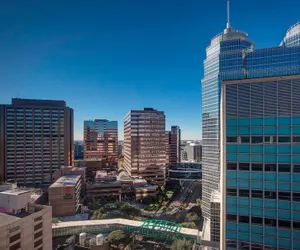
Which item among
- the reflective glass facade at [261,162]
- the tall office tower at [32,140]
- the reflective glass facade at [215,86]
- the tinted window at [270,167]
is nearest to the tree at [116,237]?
the reflective glass facade at [261,162]

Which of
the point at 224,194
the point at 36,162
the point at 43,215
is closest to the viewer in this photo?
the point at 224,194

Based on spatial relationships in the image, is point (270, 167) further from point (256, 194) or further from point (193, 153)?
point (193, 153)

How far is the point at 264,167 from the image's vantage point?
68.3 ft

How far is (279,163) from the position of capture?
804 inches

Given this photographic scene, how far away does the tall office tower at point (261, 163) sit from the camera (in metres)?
20.0

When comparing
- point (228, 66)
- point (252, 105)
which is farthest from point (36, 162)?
point (252, 105)

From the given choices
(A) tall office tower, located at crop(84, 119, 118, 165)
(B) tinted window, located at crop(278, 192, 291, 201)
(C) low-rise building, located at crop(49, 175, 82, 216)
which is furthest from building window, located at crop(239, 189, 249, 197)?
(A) tall office tower, located at crop(84, 119, 118, 165)

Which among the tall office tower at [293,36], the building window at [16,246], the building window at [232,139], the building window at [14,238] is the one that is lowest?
the building window at [16,246]

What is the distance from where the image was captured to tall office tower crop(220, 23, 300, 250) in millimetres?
20047

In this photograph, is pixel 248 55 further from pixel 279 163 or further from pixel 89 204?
pixel 89 204

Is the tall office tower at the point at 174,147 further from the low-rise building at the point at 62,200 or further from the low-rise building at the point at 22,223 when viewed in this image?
the low-rise building at the point at 22,223

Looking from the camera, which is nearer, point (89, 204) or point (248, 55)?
point (248, 55)

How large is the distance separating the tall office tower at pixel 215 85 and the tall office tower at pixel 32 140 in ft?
228

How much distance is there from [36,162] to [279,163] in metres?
99.7
